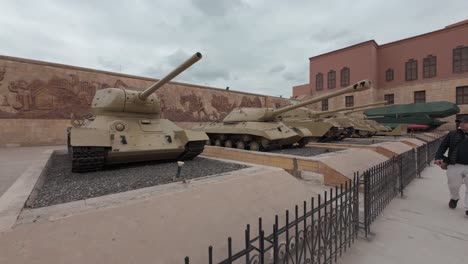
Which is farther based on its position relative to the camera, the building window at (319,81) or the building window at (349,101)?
the building window at (319,81)

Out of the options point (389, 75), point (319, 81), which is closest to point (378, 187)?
point (389, 75)

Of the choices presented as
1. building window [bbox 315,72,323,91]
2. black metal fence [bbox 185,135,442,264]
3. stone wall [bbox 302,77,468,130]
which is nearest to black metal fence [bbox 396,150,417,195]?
black metal fence [bbox 185,135,442,264]

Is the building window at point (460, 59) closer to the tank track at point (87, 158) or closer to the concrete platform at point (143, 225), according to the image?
the concrete platform at point (143, 225)

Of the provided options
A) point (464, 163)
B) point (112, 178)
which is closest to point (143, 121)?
point (112, 178)

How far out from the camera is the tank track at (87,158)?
4.51m

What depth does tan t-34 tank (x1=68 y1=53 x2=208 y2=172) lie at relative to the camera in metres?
4.65

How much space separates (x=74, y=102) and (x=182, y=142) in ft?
40.9

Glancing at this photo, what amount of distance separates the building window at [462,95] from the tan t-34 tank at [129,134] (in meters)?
32.4

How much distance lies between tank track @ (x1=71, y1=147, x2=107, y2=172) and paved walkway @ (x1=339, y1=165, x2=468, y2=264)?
4614mm

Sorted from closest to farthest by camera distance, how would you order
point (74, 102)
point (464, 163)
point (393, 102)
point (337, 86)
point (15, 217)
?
point (15, 217), point (464, 163), point (74, 102), point (393, 102), point (337, 86)

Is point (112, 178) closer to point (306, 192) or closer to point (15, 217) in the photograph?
point (15, 217)

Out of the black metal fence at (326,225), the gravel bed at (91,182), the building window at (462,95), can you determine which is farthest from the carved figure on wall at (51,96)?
the building window at (462,95)

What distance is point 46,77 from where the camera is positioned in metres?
13.9

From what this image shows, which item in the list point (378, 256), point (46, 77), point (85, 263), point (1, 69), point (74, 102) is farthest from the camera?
point (74, 102)
